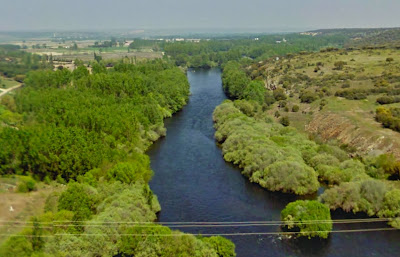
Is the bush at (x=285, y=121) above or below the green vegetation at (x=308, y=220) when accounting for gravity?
above

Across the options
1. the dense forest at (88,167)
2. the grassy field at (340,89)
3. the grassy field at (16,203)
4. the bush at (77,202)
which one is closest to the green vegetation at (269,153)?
the grassy field at (340,89)

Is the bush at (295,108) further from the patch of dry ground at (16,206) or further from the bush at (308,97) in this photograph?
the patch of dry ground at (16,206)

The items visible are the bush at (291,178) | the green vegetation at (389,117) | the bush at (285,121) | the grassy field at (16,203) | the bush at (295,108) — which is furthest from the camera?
the bush at (295,108)

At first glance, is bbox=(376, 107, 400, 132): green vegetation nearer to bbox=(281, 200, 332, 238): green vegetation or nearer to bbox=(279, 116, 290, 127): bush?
bbox=(279, 116, 290, 127): bush

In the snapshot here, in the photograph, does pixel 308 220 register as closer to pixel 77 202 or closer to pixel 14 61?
pixel 77 202

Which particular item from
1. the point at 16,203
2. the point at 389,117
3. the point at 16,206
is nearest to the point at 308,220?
the point at 16,206

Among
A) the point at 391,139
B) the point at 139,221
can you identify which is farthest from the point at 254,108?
the point at 139,221

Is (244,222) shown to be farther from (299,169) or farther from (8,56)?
(8,56)
